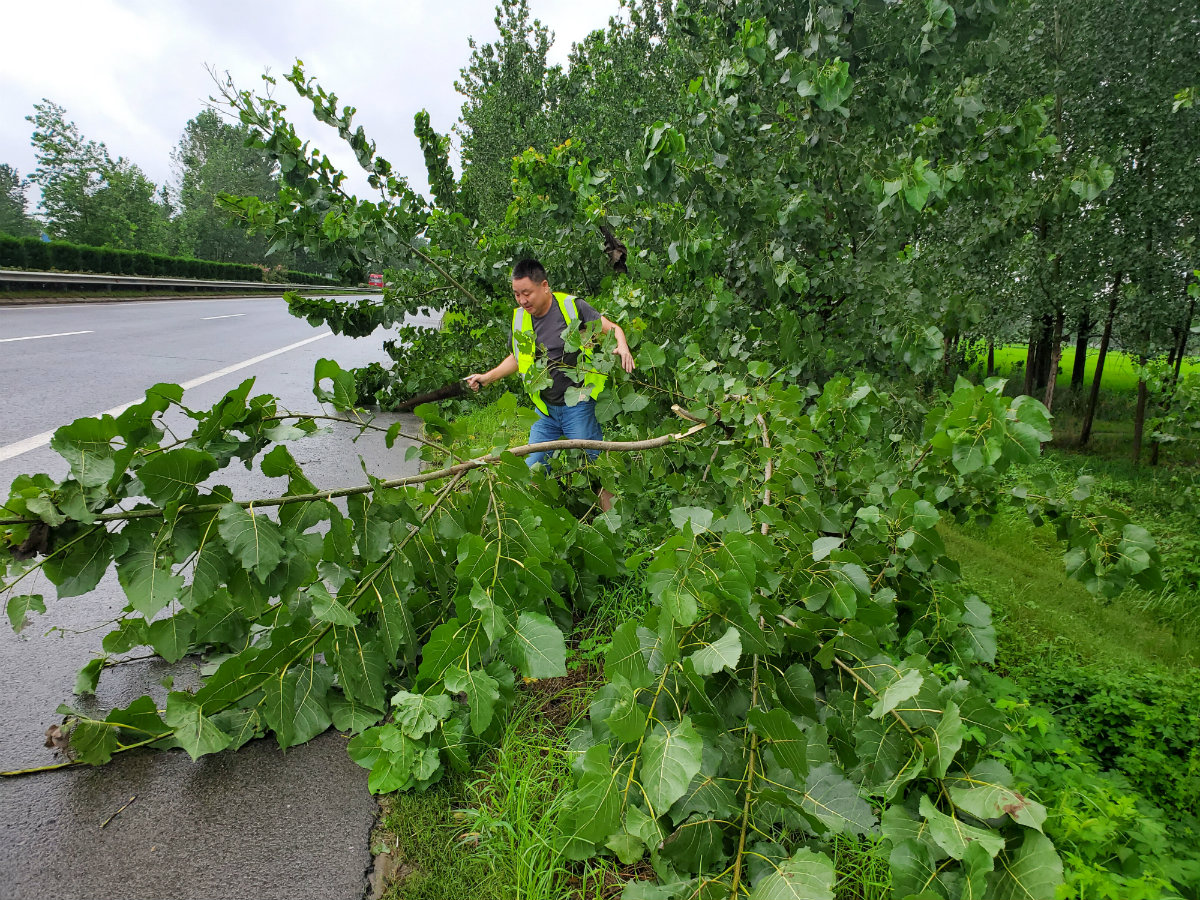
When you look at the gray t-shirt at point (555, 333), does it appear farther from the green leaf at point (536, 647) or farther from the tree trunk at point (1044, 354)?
the tree trunk at point (1044, 354)

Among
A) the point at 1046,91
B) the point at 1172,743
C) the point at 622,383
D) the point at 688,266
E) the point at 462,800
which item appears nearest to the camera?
the point at 462,800

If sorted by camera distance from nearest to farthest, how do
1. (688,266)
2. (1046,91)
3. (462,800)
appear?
(462,800), (688,266), (1046,91)

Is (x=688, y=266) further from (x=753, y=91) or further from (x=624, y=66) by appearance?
(x=624, y=66)

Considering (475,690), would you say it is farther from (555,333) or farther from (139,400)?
(139,400)

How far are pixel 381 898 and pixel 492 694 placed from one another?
24.2 inches

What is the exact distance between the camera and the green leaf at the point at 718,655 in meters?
1.08

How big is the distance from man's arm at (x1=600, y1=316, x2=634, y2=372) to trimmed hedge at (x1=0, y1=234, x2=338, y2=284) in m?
19.7

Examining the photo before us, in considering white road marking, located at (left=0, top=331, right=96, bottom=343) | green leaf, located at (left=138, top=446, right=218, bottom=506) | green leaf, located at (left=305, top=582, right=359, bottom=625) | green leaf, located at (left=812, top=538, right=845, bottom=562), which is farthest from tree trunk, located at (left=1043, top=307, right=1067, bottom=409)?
white road marking, located at (left=0, top=331, right=96, bottom=343)

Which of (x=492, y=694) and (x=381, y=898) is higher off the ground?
(x=492, y=694)

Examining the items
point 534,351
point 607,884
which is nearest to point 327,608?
point 607,884

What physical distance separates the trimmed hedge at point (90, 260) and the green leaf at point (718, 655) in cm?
2149

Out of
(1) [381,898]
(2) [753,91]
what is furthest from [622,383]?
(2) [753,91]

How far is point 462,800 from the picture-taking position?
6.68ft

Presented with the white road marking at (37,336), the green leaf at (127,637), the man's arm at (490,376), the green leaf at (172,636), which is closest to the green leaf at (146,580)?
the green leaf at (172,636)
